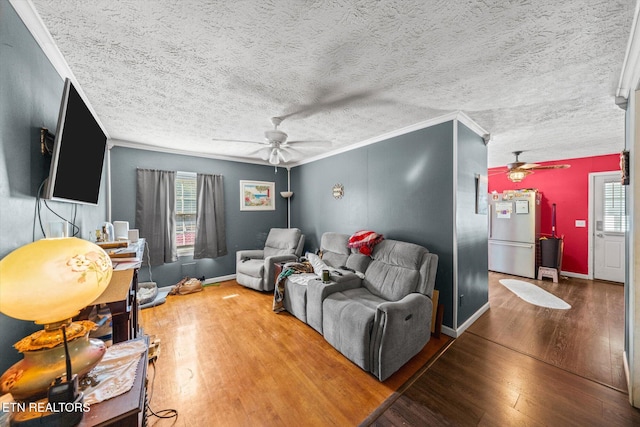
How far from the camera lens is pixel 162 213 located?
391 centimetres

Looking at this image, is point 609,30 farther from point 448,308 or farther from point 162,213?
point 162,213

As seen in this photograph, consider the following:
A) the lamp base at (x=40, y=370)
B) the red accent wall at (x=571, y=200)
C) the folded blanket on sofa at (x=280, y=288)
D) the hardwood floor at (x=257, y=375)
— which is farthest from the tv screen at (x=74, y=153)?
the red accent wall at (x=571, y=200)

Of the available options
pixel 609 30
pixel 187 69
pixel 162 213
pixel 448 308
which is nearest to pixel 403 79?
pixel 609 30

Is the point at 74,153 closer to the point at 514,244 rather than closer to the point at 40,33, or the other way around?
the point at 40,33

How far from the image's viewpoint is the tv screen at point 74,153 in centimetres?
122

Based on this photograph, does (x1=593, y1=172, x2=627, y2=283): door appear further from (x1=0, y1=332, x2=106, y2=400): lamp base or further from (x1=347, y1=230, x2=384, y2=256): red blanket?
(x1=0, y1=332, x2=106, y2=400): lamp base

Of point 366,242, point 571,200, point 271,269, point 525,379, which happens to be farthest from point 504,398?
point 571,200

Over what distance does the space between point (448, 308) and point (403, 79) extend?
2.45 metres

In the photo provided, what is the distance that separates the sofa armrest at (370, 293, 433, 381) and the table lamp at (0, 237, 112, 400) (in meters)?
1.76

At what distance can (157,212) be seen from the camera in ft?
12.7

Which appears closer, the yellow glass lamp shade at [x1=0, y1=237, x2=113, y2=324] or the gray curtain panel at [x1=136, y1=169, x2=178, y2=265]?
the yellow glass lamp shade at [x1=0, y1=237, x2=113, y2=324]

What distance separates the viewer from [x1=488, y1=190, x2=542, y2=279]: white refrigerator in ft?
14.5

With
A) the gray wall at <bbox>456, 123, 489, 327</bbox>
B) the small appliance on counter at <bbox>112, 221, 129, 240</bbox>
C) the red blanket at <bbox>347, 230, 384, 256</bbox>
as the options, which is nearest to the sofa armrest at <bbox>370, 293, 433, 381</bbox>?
the gray wall at <bbox>456, 123, 489, 327</bbox>

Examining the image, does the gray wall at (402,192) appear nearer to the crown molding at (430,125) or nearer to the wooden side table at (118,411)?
the crown molding at (430,125)
